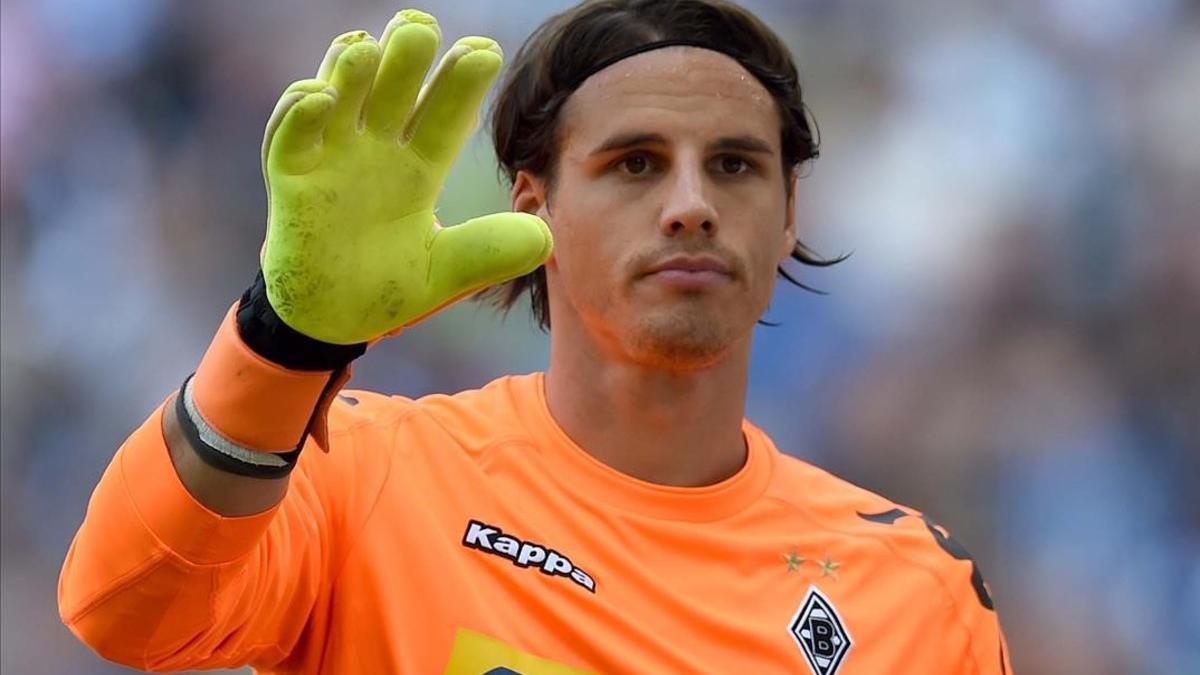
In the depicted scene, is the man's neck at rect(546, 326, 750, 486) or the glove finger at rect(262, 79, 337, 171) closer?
the glove finger at rect(262, 79, 337, 171)

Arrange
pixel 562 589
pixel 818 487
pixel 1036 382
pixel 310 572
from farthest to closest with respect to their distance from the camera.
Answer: pixel 1036 382 → pixel 818 487 → pixel 562 589 → pixel 310 572

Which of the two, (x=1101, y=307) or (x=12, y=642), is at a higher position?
(x=1101, y=307)

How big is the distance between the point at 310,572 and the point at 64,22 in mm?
3255

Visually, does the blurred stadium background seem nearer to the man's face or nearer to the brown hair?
the brown hair

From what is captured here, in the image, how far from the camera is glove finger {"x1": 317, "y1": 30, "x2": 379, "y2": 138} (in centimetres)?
162

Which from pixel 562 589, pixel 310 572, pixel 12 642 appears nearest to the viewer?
pixel 310 572

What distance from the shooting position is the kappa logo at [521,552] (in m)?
2.18

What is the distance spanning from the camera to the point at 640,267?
2.42m

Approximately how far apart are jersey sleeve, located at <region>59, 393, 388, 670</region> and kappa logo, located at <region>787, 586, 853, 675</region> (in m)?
0.82

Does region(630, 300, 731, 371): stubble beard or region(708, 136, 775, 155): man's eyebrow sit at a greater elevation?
region(708, 136, 775, 155): man's eyebrow

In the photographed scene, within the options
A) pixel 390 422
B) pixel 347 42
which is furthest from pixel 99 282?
pixel 347 42

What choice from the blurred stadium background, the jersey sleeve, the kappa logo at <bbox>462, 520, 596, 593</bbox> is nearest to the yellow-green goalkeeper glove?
the jersey sleeve

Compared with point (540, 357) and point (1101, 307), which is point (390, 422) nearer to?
point (540, 357)

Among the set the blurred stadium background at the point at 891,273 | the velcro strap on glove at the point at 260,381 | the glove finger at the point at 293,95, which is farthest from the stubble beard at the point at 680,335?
the blurred stadium background at the point at 891,273
